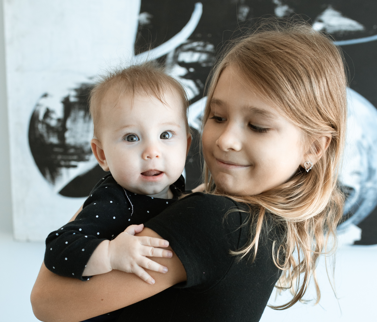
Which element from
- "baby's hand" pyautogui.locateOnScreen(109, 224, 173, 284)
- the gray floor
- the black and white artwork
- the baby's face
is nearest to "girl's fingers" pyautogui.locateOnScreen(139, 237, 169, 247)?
Result: "baby's hand" pyautogui.locateOnScreen(109, 224, 173, 284)

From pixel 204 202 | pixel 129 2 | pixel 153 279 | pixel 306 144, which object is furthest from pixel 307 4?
pixel 153 279

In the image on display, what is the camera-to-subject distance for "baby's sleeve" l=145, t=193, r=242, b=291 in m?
0.63

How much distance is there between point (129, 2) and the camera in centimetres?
166

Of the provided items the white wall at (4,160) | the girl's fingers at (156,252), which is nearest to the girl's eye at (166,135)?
the girl's fingers at (156,252)

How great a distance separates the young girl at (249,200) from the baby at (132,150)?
3.9 inches

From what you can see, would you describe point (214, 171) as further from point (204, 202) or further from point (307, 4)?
point (307, 4)

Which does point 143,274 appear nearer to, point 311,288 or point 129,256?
point 129,256

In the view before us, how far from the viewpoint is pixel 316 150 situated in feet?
2.93

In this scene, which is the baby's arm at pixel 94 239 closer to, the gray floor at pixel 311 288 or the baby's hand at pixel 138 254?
the baby's hand at pixel 138 254

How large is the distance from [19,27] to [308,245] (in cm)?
171

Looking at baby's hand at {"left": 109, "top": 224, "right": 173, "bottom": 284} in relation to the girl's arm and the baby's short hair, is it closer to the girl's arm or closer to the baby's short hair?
the girl's arm

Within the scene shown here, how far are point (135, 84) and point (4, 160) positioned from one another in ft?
4.54

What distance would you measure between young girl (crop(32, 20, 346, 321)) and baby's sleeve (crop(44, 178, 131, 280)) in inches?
2.0

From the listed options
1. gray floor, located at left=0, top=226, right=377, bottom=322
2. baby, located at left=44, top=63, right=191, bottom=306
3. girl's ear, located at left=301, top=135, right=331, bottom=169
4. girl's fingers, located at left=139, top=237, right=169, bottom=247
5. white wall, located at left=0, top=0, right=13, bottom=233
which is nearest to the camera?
girl's fingers, located at left=139, top=237, right=169, bottom=247
